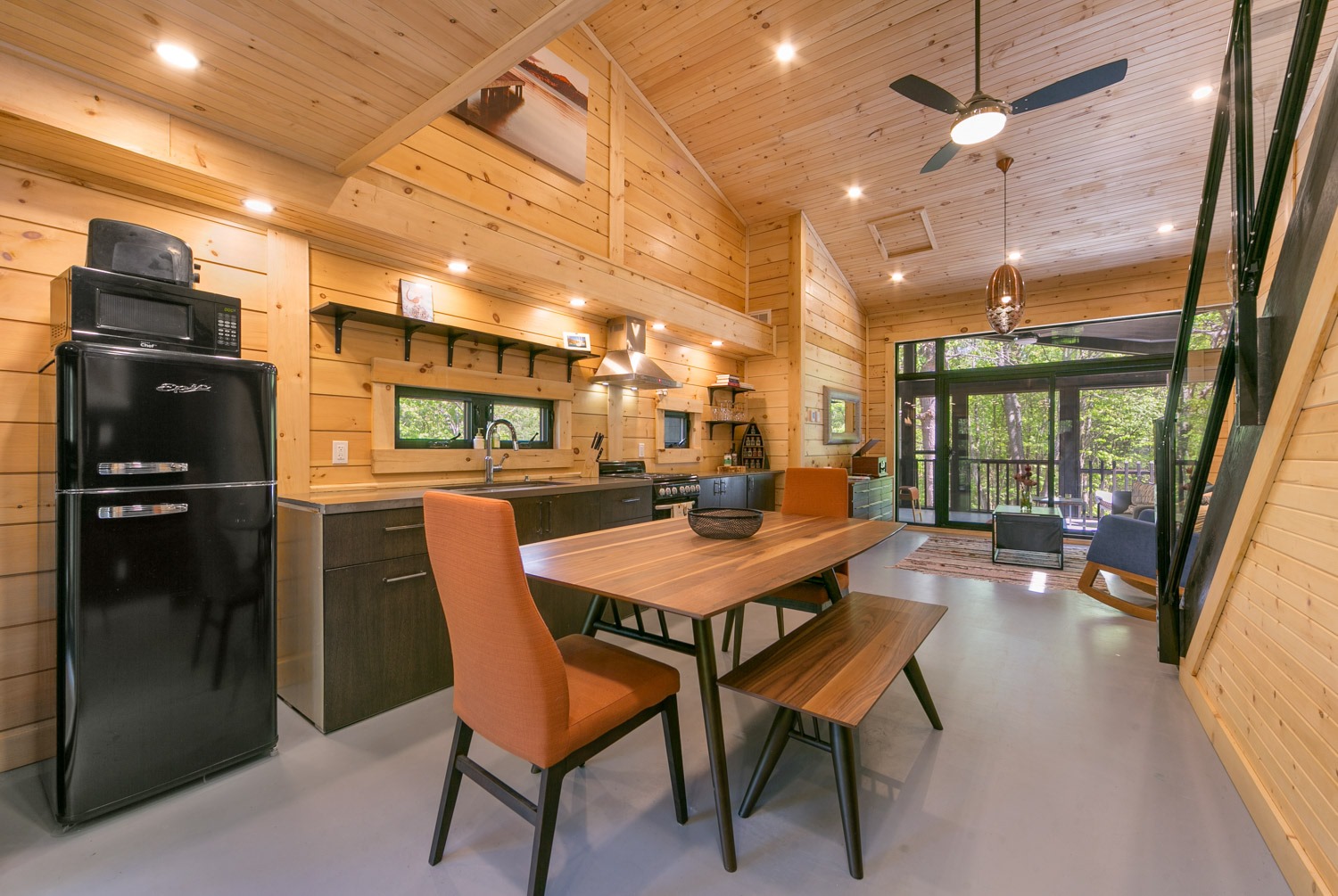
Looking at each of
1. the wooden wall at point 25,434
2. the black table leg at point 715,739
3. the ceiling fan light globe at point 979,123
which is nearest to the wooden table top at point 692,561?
the black table leg at point 715,739

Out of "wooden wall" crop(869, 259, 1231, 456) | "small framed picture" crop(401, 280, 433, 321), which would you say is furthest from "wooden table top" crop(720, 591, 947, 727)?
"wooden wall" crop(869, 259, 1231, 456)

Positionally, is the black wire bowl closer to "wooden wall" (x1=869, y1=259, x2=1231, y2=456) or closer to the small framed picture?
the small framed picture

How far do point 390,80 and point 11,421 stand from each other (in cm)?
179

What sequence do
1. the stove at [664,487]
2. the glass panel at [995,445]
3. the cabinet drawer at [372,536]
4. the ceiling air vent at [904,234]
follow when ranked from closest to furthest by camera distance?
the cabinet drawer at [372,536], the stove at [664,487], the ceiling air vent at [904,234], the glass panel at [995,445]

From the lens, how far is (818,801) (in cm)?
173

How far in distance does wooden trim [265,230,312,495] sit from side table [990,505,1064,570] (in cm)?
569

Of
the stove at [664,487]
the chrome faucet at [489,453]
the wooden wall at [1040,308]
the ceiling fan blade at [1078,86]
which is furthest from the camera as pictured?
the wooden wall at [1040,308]

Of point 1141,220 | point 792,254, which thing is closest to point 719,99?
point 792,254

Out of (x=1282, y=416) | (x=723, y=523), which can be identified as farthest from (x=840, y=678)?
(x=1282, y=416)

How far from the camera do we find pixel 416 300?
293 centimetres

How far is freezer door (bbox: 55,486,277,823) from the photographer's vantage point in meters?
1.57

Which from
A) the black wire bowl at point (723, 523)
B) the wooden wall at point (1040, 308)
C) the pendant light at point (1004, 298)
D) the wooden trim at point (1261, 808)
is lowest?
the wooden trim at point (1261, 808)

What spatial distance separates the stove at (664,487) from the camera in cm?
392

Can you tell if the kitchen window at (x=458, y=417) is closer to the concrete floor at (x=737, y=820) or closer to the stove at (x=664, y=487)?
the stove at (x=664, y=487)
